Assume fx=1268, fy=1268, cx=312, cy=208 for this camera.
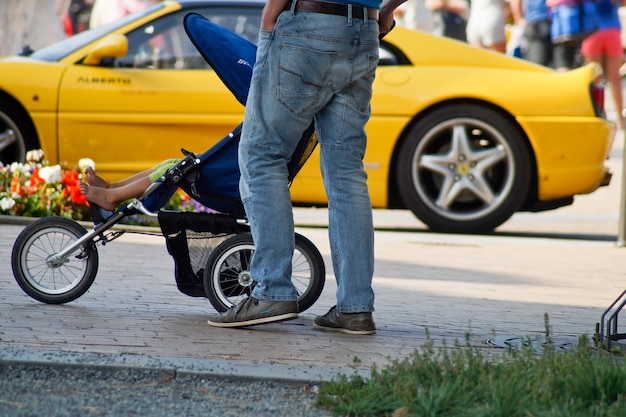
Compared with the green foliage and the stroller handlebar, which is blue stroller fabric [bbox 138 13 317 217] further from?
the green foliage

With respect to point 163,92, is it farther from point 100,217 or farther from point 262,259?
point 262,259

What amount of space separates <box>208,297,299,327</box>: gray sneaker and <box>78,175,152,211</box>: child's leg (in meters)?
0.79

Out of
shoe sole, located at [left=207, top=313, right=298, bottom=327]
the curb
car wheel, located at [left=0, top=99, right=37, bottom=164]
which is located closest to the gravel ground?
the curb

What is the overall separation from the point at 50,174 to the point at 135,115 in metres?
0.94

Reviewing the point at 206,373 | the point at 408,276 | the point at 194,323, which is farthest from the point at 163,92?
the point at 206,373

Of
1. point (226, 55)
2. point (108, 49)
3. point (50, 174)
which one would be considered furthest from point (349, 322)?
point (108, 49)

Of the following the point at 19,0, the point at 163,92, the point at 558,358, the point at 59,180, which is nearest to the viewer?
the point at 558,358

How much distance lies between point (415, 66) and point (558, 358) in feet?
17.7

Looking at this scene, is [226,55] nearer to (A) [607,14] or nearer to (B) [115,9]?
(A) [607,14]

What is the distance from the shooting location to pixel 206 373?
13.1 feet

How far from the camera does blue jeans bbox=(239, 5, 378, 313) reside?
15.3ft

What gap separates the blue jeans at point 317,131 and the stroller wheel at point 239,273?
26 centimetres

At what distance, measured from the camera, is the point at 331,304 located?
19.0 ft

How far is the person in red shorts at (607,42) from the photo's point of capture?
1303 cm
